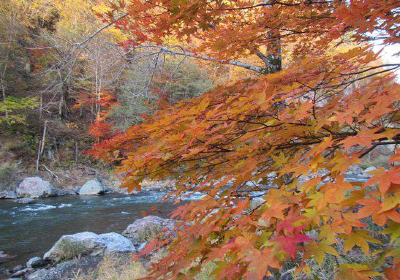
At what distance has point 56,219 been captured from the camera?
25.2 ft

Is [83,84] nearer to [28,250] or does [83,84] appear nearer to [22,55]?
[22,55]

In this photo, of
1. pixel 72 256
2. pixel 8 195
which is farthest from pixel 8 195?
pixel 72 256

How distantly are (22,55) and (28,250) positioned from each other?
1334 centimetres

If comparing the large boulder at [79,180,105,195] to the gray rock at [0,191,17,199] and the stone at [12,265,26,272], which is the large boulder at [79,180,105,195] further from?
the stone at [12,265,26,272]

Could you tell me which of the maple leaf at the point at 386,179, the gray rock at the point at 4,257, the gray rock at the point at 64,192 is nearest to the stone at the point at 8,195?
the gray rock at the point at 64,192

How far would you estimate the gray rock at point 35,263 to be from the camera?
4.76 metres

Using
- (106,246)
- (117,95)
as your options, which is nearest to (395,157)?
(106,246)

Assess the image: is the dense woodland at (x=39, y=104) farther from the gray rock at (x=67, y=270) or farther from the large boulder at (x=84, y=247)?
the gray rock at (x=67, y=270)

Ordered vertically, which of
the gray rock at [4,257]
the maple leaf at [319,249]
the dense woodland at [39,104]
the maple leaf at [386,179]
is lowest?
the gray rock at [4,257]

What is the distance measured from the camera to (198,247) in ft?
3.61

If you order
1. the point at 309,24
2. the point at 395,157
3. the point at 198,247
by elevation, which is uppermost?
the point at 309,24

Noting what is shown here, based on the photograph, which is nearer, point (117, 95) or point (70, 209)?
point (70, 209)

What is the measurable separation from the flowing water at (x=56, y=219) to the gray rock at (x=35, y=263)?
28cm

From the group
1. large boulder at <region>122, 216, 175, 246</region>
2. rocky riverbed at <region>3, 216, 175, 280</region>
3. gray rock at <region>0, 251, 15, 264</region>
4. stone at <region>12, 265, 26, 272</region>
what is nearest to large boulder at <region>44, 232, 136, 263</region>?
rocky riverbed at <region>3, 216, 175, 280</region>
